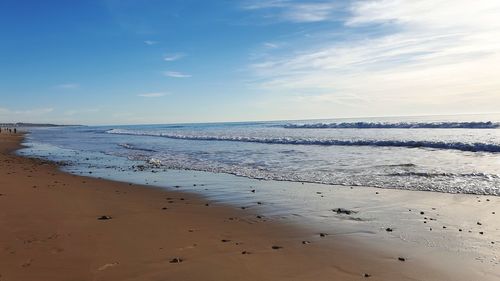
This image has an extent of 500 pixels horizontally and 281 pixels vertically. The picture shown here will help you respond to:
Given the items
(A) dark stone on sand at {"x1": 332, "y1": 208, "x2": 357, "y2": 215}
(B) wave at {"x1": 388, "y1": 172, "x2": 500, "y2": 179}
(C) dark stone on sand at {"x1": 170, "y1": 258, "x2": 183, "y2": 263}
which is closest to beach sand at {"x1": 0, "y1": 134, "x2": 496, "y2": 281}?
(C) dark stone on sand at {"x1": 170, "y1": 258, "x2": 183, "y2": 263}

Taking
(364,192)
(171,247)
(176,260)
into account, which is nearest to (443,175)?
(364,192)

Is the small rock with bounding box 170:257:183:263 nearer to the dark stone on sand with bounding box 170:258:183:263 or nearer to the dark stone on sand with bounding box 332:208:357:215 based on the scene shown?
the dark stone on sand with bounding box 170:258:183:263

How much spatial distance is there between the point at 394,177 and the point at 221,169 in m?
6.66

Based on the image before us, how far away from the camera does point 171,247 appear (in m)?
5.93

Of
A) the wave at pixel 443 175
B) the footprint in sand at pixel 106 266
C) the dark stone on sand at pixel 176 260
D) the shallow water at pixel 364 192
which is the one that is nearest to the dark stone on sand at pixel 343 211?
the shallow water at pixel 364 192

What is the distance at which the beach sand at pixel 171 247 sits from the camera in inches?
191

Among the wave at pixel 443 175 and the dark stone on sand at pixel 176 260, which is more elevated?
the wave at pixel 443 175

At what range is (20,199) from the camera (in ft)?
30.7

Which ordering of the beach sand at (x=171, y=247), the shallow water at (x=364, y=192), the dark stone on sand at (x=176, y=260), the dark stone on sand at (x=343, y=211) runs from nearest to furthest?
the beach sand at (x=171, y=247) → the dark stone on sand at (x=176, y=260) → the shallow water at (x=364, y=192) → the dark stone on sand at (x=343, y=211)

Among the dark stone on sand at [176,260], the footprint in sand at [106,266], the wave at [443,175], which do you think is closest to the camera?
the footprint in sand at [106,266]

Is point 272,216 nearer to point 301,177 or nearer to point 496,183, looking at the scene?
point 301,177

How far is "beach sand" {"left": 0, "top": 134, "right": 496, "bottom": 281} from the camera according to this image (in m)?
4.86

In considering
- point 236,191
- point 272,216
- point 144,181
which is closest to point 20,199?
point 144,181

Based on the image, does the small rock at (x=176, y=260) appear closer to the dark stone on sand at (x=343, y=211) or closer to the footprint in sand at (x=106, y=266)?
the footprint in sand at (x=106, y=266)
